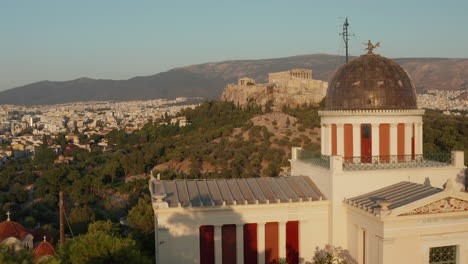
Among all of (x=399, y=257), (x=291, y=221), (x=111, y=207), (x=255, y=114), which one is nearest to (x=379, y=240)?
(x=399, y=257)

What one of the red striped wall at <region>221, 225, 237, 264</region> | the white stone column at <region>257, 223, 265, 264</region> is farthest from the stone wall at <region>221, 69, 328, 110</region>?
the red striped wall at <region>221, 225, 237, 264</region>

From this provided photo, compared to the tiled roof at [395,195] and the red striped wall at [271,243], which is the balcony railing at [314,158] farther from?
the red striped wall at [271,243]

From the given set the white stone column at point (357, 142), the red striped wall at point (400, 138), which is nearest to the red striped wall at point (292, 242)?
the white stone column at point (357, 142)

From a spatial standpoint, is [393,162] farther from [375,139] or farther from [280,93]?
[280,93]

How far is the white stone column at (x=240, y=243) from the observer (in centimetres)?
1650

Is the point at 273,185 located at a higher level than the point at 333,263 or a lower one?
higher

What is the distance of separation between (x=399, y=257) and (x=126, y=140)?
3617 inches

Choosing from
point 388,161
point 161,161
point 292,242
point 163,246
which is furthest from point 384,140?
point 161,161

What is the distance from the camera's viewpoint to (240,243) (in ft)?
54.5

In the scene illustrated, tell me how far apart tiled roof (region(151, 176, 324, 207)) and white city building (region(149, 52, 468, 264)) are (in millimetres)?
38

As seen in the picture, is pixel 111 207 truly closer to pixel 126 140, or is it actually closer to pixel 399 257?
pixel 399 257

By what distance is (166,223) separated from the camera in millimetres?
15875

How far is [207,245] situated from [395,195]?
21.9ft

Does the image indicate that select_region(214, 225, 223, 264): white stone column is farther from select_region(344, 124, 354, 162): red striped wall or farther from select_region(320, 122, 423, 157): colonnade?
select_region(344, 124, 354, 162): red striped wall
